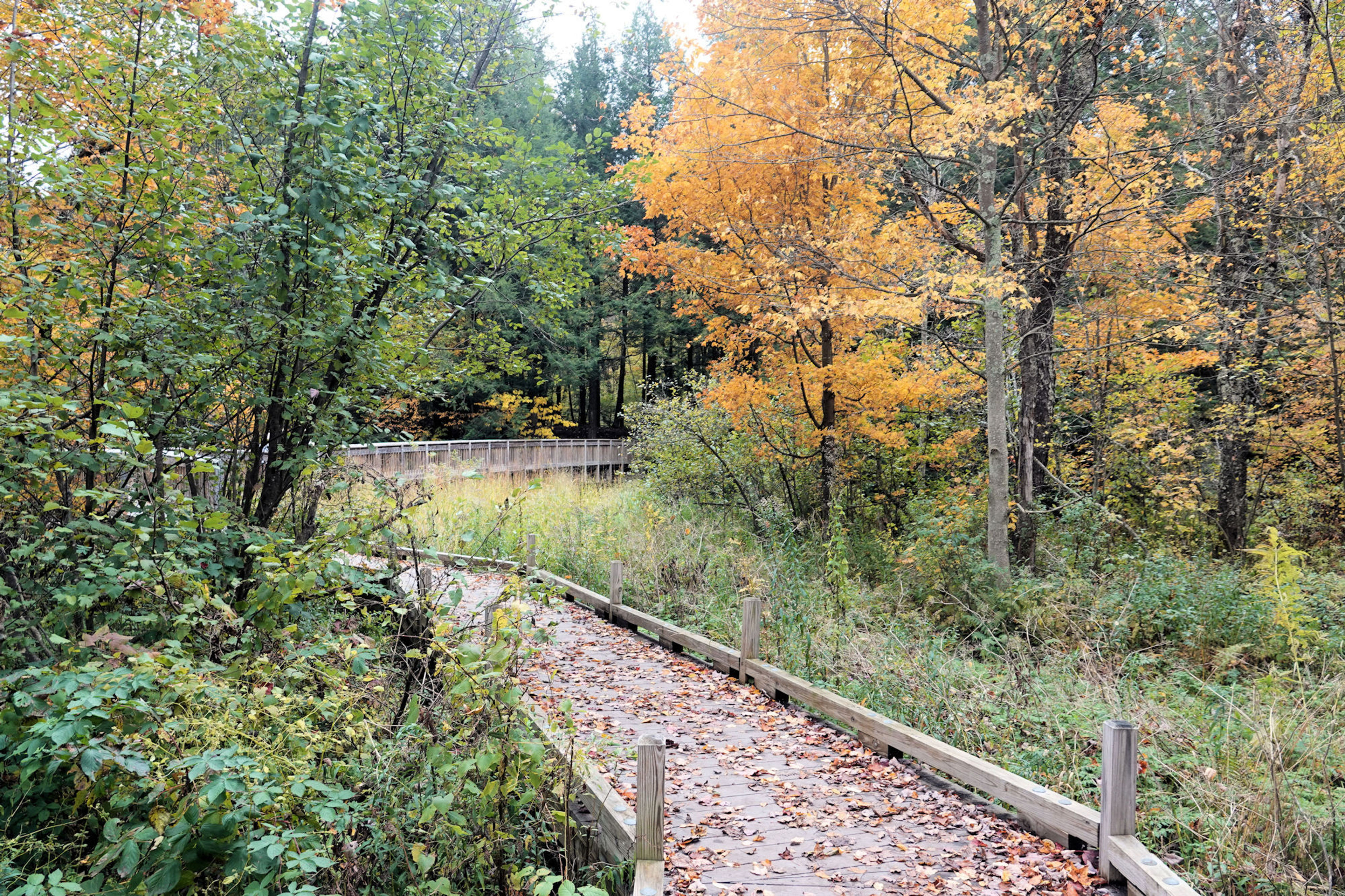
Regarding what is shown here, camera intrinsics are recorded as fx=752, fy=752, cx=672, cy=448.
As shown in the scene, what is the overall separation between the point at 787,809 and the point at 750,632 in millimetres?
2494

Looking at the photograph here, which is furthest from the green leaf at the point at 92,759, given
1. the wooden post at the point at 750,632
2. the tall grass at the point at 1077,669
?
the wooden post at the point at 750,632

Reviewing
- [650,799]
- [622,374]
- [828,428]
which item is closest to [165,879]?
[650,799]

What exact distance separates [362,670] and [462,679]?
18.2 inches

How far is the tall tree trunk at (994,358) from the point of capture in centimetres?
923

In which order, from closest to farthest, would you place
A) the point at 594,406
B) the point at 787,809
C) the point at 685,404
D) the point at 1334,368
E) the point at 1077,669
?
1. the point at 787,809
2. the point at 1077,669
3. the point at 1334,368
4. the point at 685,404
5. the point at 594,406

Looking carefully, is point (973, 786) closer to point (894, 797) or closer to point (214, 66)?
point (894, 797)

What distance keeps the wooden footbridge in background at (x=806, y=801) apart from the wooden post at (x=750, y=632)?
0.07 feet

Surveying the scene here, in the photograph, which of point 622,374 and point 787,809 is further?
point 622,374

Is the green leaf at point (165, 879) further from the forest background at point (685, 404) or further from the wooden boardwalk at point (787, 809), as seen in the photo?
the wooden boardwalk at point (787, 809)

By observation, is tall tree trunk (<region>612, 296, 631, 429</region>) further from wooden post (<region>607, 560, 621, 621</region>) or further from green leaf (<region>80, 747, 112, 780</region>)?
green leaf (<region>80, 747, 112, 780</region>)

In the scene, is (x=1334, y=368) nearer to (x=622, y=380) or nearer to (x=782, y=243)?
(x=782, y=243)

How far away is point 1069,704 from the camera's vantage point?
5.69 m

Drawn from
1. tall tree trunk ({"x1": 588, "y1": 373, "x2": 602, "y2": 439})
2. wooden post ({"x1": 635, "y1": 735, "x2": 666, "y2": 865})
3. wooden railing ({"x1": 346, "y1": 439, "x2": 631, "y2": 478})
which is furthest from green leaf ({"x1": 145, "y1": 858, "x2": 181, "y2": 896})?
tall tree trunk ({"x1": 588, "y1": 373, "x2": 602, "y2": 439})

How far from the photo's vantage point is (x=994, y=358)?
30.8 ft
